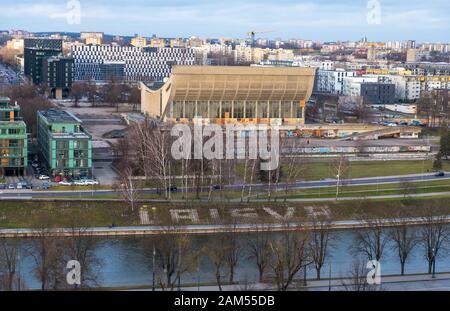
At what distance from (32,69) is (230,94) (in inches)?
634

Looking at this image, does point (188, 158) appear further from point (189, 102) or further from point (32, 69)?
point (32, 69)

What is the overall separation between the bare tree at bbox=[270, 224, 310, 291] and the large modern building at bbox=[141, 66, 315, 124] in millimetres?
10750

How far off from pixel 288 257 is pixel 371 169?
7.56m

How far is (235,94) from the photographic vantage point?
19.0 m

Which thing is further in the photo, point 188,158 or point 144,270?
point 188,158

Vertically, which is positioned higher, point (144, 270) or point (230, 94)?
point (230, 94)

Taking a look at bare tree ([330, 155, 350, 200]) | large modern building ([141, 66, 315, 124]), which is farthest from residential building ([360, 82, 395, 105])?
bare tree ([330, 155, 350, 200])

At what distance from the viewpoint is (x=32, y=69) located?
1272 inches

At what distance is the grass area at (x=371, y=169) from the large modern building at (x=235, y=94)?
4.80m

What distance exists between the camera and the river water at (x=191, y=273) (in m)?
7.36

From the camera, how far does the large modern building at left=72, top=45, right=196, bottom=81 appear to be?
3903 cm

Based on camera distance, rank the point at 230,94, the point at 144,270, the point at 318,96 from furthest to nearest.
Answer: the point at 318,96
the point at 230,94
the point at 144,270

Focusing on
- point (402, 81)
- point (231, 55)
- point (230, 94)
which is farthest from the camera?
point (231, 55)

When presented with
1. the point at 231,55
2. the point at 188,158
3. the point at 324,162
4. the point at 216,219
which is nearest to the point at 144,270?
the point at 216,219
